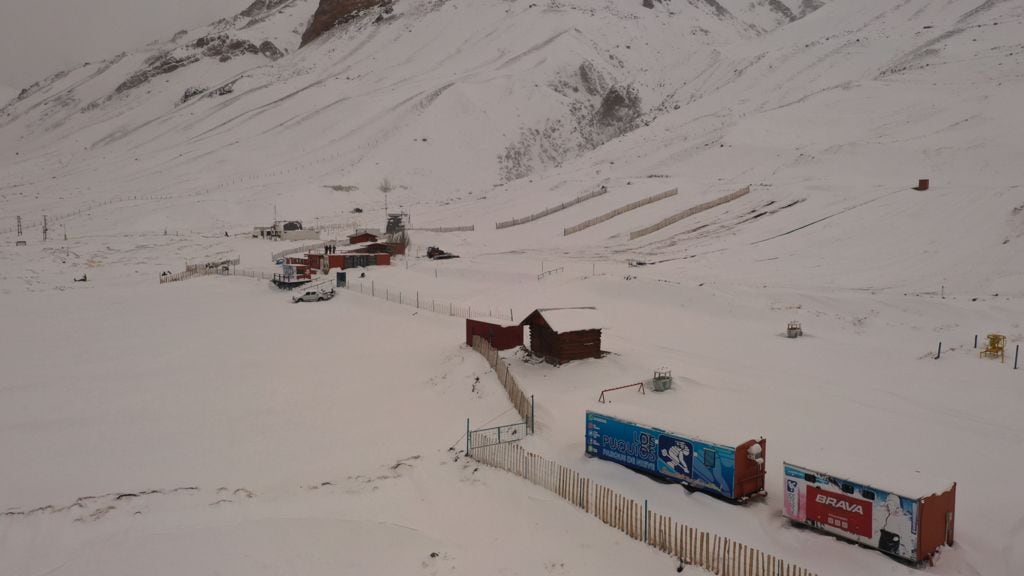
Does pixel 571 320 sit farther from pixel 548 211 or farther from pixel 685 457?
pixel 548 211

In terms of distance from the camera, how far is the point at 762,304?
32750 mm

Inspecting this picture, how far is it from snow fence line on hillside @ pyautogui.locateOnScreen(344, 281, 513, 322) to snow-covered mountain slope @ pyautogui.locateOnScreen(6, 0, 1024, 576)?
1.14m

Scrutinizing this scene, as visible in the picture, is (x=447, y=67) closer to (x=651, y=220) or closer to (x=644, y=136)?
(x=644, y=136)

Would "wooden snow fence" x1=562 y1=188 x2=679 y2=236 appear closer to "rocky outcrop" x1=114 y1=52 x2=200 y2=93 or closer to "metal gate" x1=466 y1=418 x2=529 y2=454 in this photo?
"metal gate" x1=466 y1=418 x2=529 y2=454

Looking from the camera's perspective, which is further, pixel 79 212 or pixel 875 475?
pixel 79 212

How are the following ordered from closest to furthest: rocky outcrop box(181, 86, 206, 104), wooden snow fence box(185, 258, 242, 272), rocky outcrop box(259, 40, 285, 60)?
wooden snow fence box(185, 258, 242, 272)
rocky outcrop box(181, 86, 206, 104)
rocky outcrop box(259, 40, 285, 60)

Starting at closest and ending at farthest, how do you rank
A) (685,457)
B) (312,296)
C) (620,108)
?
(685,457) → (312,296) → (620,108)

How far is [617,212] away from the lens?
2287 inches

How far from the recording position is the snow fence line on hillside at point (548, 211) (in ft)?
206

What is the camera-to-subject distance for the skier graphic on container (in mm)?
14969

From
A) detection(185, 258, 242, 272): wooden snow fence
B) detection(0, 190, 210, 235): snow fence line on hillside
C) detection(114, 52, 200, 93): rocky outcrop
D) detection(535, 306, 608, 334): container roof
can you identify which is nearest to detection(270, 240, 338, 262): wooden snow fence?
detection(185, 258, 242, 272): wooden snow fence

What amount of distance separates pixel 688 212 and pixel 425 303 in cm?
2366

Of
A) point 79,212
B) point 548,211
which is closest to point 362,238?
point 548,211

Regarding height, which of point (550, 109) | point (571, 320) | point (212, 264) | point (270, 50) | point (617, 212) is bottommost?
Answer: point (571, 320)
